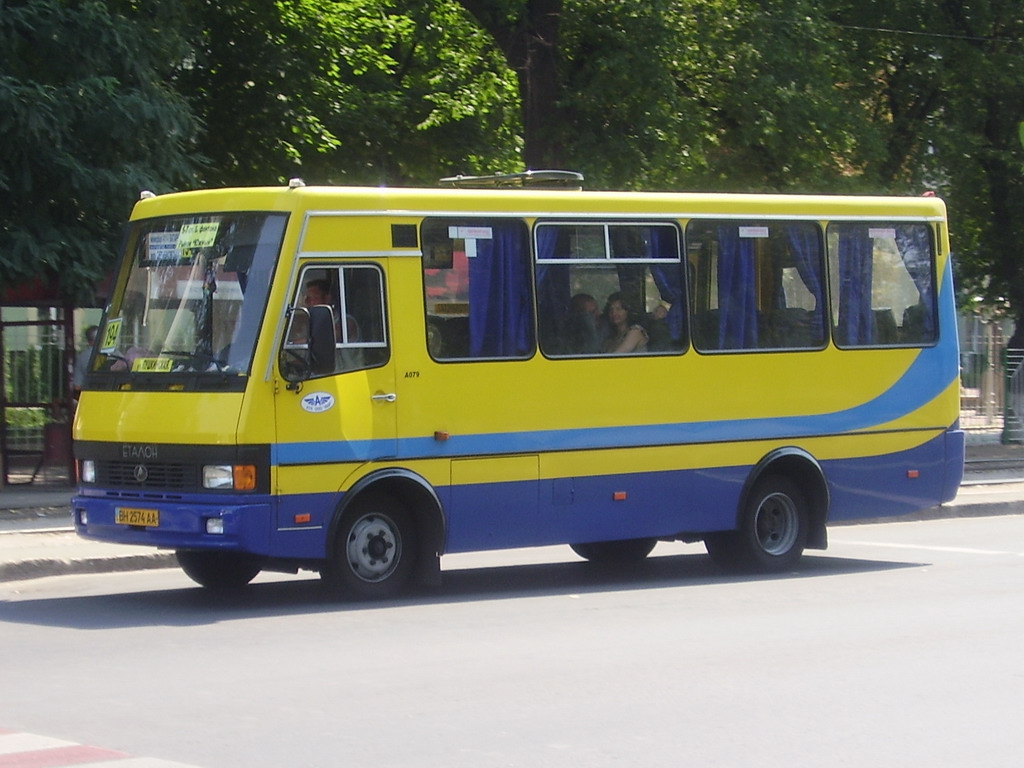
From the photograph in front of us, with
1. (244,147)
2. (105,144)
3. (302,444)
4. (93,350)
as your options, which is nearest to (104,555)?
(93,350)

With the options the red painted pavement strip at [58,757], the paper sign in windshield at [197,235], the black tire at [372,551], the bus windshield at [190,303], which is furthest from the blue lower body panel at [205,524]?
the red painted pavement strip at [58,757]

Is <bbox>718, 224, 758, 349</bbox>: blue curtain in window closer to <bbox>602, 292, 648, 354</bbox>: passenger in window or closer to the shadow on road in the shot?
<bbox>602, 292, 648, 354</bbox>: passenger in window

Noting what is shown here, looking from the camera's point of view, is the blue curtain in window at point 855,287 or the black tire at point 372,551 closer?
the black tire at point 372,551

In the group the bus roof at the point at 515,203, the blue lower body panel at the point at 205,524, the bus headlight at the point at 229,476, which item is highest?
the bus roof at the point at 515,203

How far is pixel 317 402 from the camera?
1110 cm

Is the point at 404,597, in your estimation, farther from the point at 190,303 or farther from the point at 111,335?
the point at 111,335

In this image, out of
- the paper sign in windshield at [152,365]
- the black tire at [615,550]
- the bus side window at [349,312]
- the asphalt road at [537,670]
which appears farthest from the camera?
the black tire at [615,550]

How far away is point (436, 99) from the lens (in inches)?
1027

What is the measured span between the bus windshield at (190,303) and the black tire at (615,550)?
4.37 m

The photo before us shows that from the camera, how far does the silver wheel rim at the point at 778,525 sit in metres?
13.7

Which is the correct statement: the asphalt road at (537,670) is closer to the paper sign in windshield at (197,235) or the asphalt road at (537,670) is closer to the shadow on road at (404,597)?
the shadow on road at (404,597)

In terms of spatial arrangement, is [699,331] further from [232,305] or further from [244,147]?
[244,147]

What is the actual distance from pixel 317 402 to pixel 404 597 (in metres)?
1.66

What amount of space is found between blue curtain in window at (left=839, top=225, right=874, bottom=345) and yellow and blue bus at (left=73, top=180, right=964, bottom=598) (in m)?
0.03
